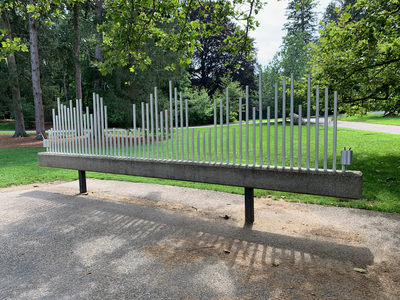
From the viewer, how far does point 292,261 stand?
3.54 m

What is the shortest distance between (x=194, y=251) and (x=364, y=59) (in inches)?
278

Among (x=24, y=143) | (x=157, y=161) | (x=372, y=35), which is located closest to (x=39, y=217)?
(x=157, y=161)

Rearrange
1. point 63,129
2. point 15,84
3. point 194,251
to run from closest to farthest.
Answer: point 194,251 < point 63,129 < point 15,84

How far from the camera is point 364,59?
8016 millimetres

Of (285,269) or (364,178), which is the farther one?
(364,178)

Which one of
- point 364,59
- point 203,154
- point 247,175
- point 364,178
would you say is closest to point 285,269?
point 247,175

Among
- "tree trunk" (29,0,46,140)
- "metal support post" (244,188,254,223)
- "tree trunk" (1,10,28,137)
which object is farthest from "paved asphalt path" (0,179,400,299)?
"tree trunk" (1,10,28,137)

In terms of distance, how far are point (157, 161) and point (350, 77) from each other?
645 cm

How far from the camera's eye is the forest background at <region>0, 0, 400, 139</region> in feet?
21.4

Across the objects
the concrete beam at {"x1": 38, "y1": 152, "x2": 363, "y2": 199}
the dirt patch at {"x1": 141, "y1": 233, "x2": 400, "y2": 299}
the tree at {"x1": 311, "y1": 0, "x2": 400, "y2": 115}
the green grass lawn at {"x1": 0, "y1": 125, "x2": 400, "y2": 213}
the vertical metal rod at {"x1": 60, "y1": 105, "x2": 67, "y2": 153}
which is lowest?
the dirt patch at {"x1": 141, "y1": 233, "x2": 400, "y2": 299}

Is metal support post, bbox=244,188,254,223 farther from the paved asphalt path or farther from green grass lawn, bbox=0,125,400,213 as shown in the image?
green grass lawn, bbox=0,125,400,213

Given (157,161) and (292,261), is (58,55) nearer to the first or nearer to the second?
(157,161)

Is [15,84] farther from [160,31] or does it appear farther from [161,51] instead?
[160,31]

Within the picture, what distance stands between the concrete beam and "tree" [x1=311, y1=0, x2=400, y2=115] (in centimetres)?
498
